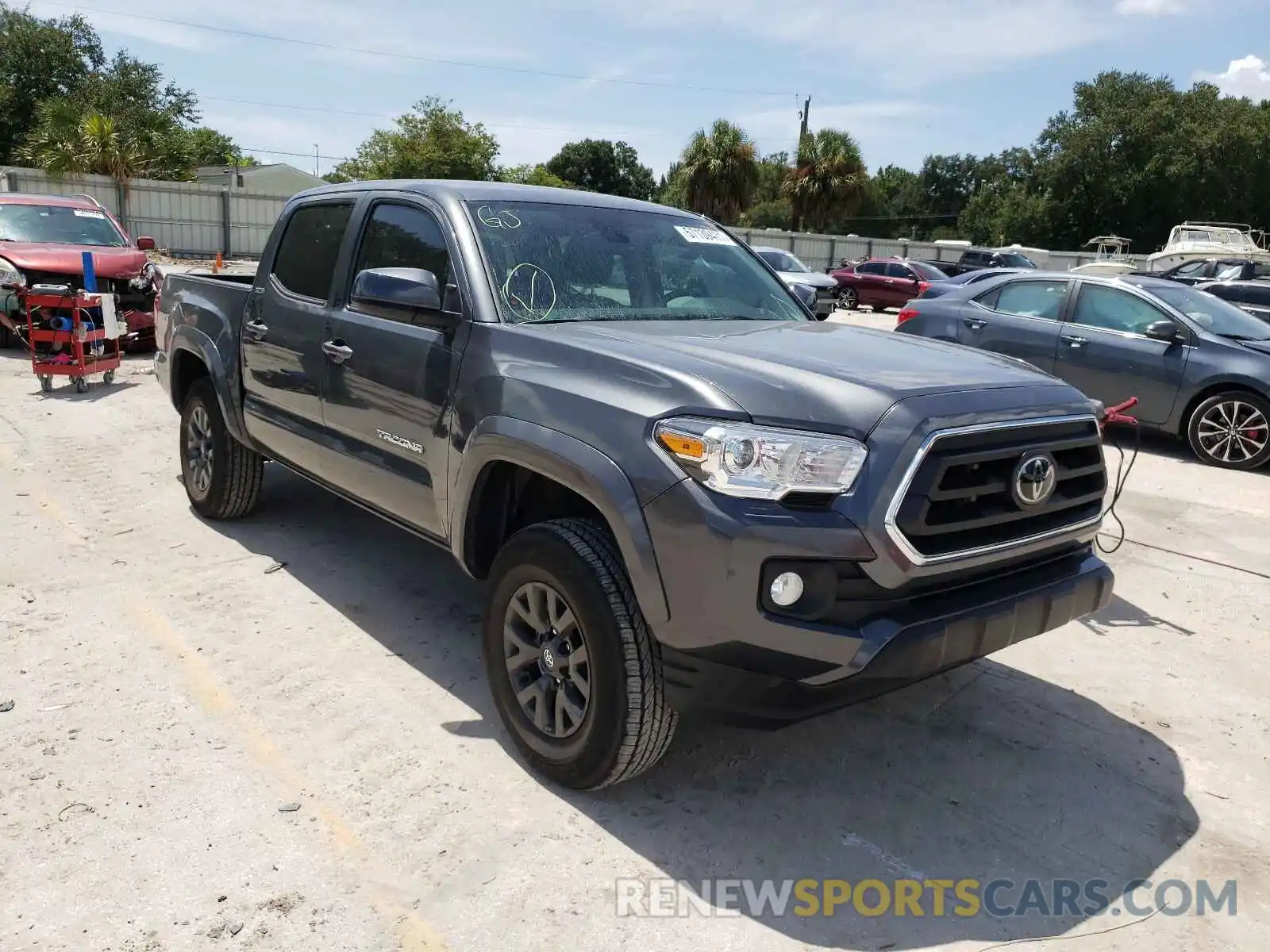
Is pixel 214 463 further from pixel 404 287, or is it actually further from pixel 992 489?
pixel 992 489

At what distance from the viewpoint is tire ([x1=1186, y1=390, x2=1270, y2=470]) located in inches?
336

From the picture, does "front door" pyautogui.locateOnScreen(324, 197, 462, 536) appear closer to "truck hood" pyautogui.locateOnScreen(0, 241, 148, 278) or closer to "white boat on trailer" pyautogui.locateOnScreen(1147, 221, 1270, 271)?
"truck hood" pyautogui.locateOnScreen(0, 241, 148, 278)

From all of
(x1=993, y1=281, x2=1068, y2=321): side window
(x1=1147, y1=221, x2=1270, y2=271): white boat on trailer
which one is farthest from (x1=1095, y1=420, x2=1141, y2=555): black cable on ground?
(x1=1147, y1=221, x2=1270, y2=271): white boat on trailer

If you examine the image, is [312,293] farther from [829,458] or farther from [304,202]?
[829,458]

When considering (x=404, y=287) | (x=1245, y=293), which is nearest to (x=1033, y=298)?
(x=404, y=287)

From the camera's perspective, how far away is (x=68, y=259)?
Result: 1106 centimetres

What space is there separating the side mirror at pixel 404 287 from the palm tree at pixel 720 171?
4081cm

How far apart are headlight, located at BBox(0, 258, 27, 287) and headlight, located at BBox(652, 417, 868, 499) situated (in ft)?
34.8

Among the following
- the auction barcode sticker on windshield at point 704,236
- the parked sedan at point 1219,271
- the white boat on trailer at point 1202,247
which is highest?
the white boat on trailer at point 1202,247

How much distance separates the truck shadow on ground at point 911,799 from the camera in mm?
2875

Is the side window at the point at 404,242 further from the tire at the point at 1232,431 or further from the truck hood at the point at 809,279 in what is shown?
the truck hood at the point at 809,279

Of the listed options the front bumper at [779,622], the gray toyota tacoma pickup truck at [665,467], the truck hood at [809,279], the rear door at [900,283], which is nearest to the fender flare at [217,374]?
the gray toyota tacoma pickup truck at [665,467]

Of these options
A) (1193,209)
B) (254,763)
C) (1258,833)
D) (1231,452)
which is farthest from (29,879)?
(1193,209)

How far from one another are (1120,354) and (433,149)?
119 ft
